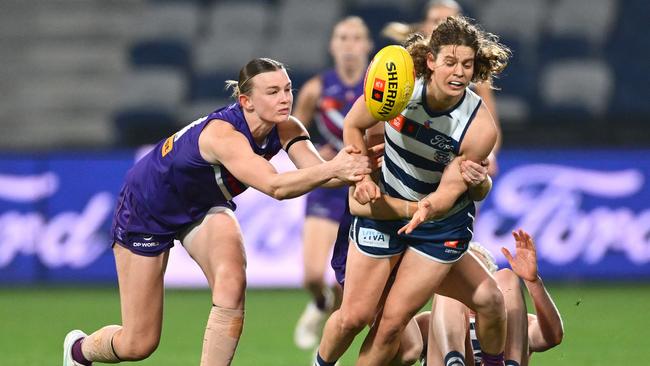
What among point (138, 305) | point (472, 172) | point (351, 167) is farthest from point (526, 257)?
point (138, 305)

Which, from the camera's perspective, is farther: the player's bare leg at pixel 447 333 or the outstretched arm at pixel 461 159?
the player's bare leg at pixel 447 333

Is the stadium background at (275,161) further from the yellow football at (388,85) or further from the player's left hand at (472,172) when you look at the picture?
the yellow football at (388,85)

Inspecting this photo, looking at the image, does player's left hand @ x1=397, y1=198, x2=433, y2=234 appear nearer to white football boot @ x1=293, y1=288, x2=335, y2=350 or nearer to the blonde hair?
the blonde hair

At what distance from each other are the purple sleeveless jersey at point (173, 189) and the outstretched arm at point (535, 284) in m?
1.26

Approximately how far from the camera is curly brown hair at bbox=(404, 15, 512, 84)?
539cm

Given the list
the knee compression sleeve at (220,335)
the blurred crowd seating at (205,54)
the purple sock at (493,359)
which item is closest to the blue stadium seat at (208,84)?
the blurred crowd seating at (205,54)

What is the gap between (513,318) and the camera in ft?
19.0

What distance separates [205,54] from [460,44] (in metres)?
10.0

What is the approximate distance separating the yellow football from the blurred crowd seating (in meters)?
8.44

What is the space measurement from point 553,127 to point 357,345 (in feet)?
17.5

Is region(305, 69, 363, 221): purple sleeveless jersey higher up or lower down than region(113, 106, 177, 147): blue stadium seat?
higher up

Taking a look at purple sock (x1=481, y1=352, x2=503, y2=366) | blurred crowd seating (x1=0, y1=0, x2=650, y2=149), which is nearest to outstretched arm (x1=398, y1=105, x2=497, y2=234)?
purple sock (x1=481, y1=352, x2=503, y2=366)

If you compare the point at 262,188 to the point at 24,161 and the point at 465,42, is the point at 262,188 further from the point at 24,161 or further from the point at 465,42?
the point at 24,161

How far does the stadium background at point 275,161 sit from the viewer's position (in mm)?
9805
